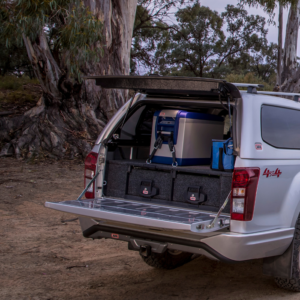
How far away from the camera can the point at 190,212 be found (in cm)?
394

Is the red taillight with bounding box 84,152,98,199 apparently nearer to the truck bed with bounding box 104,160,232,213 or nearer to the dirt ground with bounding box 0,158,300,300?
the truck bed with bounding box 104,160,232,213

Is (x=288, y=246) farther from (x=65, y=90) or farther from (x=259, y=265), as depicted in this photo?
(x=65, y=90)

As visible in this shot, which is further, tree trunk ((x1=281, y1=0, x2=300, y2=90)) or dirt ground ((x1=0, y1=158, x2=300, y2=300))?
tree trunk ((x1=281, y1=0, x2=300, y2=90))

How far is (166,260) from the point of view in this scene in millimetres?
4887

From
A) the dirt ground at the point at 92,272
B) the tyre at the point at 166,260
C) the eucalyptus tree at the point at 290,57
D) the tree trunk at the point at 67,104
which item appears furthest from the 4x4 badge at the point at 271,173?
the eucalyptus tree at the point at 290,57

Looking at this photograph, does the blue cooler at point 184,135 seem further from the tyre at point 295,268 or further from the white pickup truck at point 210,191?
the tyre at point 295,268

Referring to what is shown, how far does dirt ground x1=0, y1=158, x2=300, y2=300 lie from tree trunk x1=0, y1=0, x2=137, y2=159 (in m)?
5.56

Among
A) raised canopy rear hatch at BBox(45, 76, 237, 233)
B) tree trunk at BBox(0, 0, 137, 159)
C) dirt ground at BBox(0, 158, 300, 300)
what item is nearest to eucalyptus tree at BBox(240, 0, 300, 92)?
tree trunk at BBox(0, 0, 137, 159)

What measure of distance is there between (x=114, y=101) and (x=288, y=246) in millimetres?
10916

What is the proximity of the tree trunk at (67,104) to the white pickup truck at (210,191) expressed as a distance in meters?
7.96

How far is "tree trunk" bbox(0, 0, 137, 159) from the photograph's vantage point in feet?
41.2

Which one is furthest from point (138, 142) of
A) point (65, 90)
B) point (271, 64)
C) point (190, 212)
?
point (271, 64)

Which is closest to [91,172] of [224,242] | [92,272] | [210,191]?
[92,272]

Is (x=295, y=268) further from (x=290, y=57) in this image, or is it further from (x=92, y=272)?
(x=290, y=57)
